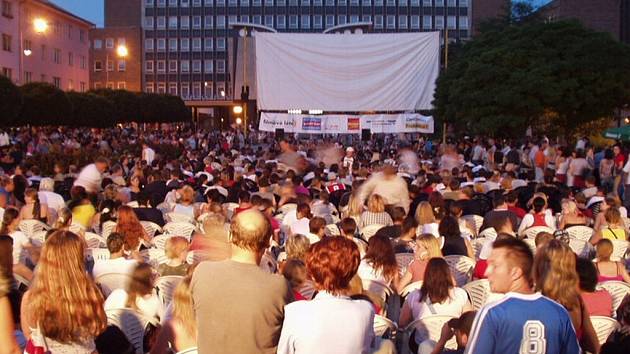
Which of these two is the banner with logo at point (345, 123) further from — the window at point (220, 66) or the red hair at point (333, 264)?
the window at point (220, 66)

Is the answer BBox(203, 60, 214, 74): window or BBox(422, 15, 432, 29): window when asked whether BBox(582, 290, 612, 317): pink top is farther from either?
BBox(422, 15, 432, 29): window

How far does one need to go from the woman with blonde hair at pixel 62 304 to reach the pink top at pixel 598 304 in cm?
373

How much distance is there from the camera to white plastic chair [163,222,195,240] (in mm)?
11156

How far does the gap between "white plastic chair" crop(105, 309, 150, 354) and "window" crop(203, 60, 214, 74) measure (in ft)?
360

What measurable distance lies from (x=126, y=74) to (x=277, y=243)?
102629mm

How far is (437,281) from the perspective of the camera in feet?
21.0

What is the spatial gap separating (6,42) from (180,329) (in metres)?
61.2

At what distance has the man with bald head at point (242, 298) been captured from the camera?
4.14 m

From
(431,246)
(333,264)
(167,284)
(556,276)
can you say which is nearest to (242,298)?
(333,264)

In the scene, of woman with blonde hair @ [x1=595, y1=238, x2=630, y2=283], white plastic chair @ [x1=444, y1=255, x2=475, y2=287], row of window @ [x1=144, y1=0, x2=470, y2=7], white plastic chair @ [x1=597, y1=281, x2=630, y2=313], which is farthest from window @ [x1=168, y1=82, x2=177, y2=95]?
white plastic chair @ [x1=597, y1=281, x2=630, y2=313]

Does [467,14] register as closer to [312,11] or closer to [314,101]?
[312,11]

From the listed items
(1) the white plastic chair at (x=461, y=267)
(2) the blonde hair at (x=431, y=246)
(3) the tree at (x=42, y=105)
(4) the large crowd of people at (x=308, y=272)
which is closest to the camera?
(4) the large crowd of people at (x=308, y=272)

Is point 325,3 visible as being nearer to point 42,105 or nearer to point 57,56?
point 57,56

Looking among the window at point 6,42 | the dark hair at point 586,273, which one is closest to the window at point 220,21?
the window at point 6,42
